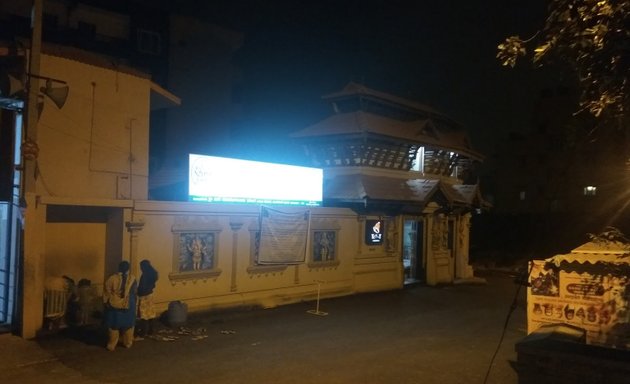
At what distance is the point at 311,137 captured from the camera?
2050cm

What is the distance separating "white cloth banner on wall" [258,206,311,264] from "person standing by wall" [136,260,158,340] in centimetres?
419

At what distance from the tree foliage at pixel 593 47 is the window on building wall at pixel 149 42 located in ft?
99.2

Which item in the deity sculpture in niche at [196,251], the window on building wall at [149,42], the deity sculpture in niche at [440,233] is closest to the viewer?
the deity sculpture in niche at [196,251]

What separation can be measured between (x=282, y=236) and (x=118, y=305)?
620cm

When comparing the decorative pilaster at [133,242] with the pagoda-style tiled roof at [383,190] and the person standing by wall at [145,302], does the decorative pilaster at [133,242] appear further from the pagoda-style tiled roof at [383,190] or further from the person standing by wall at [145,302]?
the pagoda-style tiled roof at [383,190]

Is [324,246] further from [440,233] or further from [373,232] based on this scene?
[440,233]

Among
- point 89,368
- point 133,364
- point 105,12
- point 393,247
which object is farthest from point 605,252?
point 105,12

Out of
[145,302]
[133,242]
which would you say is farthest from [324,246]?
[145,302]

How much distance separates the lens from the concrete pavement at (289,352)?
29.1 feet

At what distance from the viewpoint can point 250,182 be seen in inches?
589

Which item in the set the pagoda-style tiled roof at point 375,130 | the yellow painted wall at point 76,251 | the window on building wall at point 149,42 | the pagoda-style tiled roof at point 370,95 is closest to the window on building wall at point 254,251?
the yellow painted wall at point 76,251

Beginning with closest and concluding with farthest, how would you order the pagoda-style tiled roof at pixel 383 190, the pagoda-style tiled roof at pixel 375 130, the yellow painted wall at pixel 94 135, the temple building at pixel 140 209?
1. the temple building at pixel 140 209
2. the yellow painted wall at pixel 94 135
3. the pagoda-style tiled roof at pixel 383 190
4. the pagoda-style tiled roof at pixel 375 130

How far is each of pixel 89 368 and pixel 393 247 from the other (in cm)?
1278

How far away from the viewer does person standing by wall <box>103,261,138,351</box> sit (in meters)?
10.1
